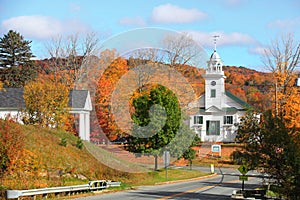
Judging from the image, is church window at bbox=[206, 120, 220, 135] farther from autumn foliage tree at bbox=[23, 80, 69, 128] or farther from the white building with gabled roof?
autumn foliage tree at bbox=[23, 80, 69, 128]

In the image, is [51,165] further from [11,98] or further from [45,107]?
[11,98]

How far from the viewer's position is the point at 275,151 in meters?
19.1

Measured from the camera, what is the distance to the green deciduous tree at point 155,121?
36562mm

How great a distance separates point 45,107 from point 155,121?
10710 mm

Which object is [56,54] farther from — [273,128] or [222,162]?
[273,128]

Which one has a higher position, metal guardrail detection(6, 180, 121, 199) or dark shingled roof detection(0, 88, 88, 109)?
dark shingled roof detection(0, 88, 88, 109)

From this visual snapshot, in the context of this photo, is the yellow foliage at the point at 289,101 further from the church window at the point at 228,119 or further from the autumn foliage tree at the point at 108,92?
the church window at the point at 228,119

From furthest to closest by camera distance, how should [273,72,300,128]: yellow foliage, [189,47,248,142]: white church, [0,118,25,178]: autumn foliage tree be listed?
[189,47,248,142]: white church → [273,72,300,128]: yellow foliage → [0,118,25,178]: autumn foliage tree

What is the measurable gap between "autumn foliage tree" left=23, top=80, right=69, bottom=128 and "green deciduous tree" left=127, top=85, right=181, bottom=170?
27.2 feet

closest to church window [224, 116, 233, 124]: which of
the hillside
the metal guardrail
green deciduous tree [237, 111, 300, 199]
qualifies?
the hillside

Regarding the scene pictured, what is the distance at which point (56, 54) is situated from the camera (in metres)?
63.8

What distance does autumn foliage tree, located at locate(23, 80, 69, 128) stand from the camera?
1666 inches

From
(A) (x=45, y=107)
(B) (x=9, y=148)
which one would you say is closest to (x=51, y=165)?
(B) (x=9, y=148)

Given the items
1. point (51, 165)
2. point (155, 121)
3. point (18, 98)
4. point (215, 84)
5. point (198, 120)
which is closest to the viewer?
point (51, 165)
